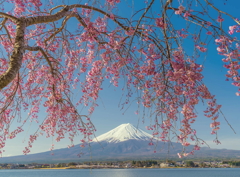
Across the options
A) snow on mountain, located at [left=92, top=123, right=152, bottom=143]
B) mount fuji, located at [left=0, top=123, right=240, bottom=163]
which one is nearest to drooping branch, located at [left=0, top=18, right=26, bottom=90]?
mount fuji, located at [left=0, top=123, right=240, bottom=163]

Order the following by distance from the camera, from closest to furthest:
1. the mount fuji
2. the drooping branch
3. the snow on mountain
Answer: the drooping branch, the mount fuji, the snow on mountain

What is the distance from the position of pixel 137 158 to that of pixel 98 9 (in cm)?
8326

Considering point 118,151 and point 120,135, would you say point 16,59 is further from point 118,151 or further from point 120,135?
point 120,135

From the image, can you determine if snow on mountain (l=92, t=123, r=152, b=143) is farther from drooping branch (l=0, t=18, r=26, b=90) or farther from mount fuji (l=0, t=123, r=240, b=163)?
drooping branch (l=0, t=18, r=26, b=90)

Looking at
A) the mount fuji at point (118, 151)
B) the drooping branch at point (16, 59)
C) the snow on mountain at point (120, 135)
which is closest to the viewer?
the drooping branch at point (16, 59)

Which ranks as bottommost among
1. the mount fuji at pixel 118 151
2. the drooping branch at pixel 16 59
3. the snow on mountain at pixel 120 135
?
the drooping branch at pixel 16 59

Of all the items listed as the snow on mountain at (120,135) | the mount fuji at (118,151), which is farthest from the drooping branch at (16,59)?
the snow on mountain at (120,135)

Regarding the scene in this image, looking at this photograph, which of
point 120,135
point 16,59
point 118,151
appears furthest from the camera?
point 120,135

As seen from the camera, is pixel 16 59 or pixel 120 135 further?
pixel 120 135

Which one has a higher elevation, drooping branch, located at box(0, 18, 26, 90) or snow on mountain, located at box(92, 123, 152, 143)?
snow on mountain, located at box(92, 123, 152, 143)

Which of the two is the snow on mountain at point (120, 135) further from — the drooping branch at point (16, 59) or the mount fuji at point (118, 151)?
the drooping branch at point (16, 59)

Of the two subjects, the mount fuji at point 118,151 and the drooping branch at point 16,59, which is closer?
the drooping branch at point 16,59

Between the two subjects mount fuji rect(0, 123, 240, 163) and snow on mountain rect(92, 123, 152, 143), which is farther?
snow on mountain rect(92, 123, 152, 143)

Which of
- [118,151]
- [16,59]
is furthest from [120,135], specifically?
[16,59]
